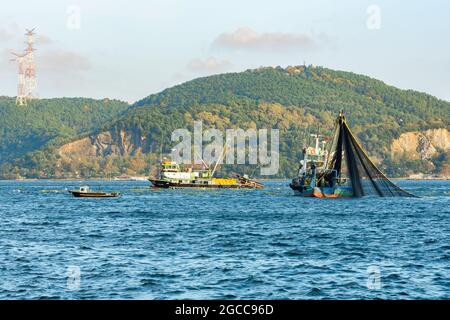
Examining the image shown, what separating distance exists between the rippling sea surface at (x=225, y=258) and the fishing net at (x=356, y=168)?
52.3 meters

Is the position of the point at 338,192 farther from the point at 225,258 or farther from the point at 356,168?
the point at 225,258

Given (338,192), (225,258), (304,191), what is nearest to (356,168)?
(338,192)

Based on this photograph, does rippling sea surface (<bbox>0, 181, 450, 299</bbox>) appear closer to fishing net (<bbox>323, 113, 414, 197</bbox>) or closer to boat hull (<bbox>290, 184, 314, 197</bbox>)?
fishing net (<bbox>323, 113, 414, 197</bbox>)

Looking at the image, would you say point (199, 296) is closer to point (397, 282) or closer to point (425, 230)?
point (397, 282)

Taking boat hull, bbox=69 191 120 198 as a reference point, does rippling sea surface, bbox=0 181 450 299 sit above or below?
below

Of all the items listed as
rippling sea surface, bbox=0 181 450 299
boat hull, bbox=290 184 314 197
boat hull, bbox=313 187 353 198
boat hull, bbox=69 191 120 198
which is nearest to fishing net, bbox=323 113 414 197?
boat hull, bbox=313 187 353 198

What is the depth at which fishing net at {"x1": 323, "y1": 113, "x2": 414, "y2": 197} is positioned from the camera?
145625 mm

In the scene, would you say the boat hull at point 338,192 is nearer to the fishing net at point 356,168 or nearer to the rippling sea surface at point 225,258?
the fishing net at point 356,168

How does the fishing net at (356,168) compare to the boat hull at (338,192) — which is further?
the boat hull at (338,192)

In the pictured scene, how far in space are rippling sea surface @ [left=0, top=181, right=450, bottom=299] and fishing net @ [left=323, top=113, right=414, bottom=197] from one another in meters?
52.3

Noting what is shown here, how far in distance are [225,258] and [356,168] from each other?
97225 millimetres

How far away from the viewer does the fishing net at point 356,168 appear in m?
146

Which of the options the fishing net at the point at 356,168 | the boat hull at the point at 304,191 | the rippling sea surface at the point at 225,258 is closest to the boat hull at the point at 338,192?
the fishing net at the point at 356,168
